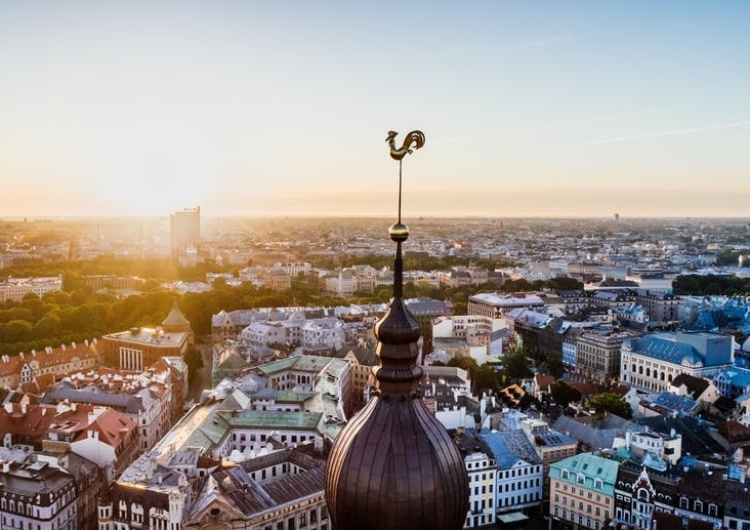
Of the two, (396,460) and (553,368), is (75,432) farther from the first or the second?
(553,368)

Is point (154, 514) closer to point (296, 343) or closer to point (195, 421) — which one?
point (195, 421)

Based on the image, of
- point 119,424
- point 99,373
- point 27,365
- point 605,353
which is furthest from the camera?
point 605,353

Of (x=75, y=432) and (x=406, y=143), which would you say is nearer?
(x=406, y=143)

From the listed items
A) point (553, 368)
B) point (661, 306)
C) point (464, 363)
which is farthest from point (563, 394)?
point (661, 306)

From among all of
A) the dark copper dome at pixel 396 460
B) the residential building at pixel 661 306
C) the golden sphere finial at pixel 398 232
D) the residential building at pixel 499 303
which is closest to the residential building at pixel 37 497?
the dark copper dome at pixel 396 460

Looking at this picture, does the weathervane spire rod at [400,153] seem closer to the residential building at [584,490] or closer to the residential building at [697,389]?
the residential building at [584,490]

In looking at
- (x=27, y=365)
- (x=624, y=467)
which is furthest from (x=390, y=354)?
(x=27, y=365)

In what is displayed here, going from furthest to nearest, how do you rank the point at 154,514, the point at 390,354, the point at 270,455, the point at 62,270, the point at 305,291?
the point at 62,270 < the point at 305,291 < the point at 270,455 < the point at 154,514 < the point at 390,354

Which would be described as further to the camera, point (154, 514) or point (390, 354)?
A: point (154, 514)
